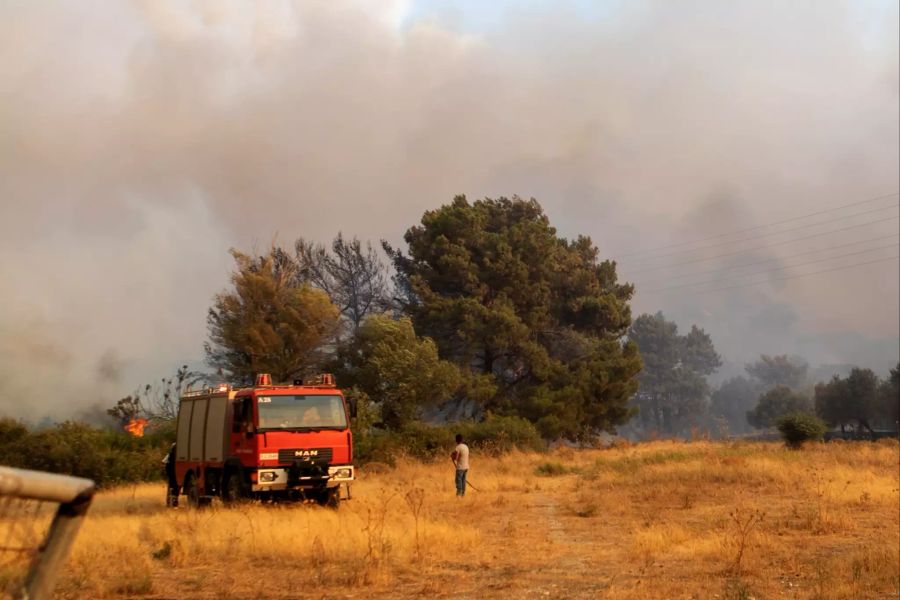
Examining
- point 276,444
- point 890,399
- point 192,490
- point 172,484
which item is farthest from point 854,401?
point 276,444

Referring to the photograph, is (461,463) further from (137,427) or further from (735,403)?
(735,403)

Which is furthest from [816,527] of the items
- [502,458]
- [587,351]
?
[587,351]

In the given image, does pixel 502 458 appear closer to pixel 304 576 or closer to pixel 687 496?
pixel 687 496

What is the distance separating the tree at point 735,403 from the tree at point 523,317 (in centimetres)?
11344

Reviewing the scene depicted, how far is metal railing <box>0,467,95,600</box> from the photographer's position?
2.35 m

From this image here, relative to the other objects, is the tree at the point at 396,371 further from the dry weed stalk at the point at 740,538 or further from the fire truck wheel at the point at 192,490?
the dry weed stalk at the point at 740,538

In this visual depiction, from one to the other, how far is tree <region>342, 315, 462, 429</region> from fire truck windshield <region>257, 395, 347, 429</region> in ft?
72.9

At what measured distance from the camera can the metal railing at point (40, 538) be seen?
235 centimetres

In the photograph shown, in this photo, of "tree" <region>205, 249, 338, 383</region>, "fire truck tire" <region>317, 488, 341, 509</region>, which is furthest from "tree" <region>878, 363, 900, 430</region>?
"fire truck tire" <region>317, 488, 341, 509</region>

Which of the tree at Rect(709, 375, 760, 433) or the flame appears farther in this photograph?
the tree at Rect(709, 375, 760, 433)

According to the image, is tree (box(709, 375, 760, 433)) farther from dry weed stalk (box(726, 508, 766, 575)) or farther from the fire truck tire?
dry weed stalk (box(726, 508, 766, 575))

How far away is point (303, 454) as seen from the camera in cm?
1817

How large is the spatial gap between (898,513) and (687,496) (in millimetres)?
4780

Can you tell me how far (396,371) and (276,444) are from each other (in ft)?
82.6
